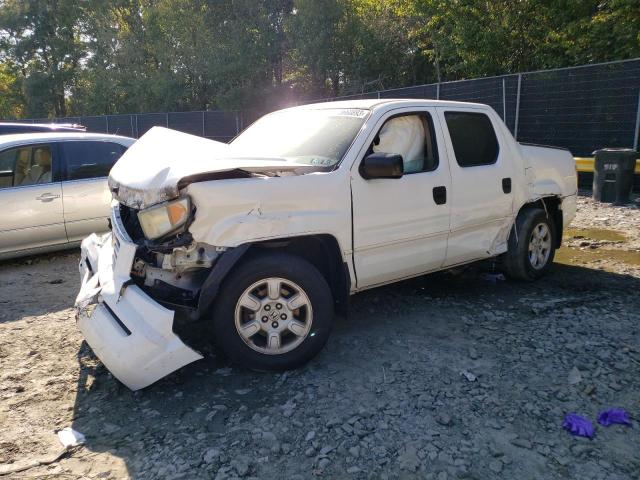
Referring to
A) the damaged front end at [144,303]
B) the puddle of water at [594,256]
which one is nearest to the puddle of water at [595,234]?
the puddle of water at [594,256]

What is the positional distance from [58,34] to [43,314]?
4247 centimetres

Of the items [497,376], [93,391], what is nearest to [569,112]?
[497,376]

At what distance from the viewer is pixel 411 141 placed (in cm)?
427

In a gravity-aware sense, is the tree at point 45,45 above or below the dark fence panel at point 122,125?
above

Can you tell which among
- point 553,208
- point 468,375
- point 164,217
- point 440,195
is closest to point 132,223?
point 164,217

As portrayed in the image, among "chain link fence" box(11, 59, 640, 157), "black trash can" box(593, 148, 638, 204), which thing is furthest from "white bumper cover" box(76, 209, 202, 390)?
"chain link fence" box(11, 59, 640, 157)

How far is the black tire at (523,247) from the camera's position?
5.10m

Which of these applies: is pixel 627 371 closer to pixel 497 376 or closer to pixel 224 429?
pixel 497 376

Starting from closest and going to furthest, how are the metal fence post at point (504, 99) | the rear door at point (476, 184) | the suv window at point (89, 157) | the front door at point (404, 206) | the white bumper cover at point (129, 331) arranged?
the white bumper cover at point (129, 331)
the front door at point (404, 206)
the rear door at point (476, 184)
the suv window at point (89, 157)
the metal fence post at point (504, 99)

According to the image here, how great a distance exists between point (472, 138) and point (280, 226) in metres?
2.24

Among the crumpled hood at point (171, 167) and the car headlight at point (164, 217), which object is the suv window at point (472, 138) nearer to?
the crumpled hood at point (171, 167)

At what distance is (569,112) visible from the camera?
11617 millimetres

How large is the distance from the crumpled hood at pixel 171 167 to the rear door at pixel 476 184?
163 centimetres

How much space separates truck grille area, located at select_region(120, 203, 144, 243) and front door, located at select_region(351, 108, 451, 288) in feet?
4.98
